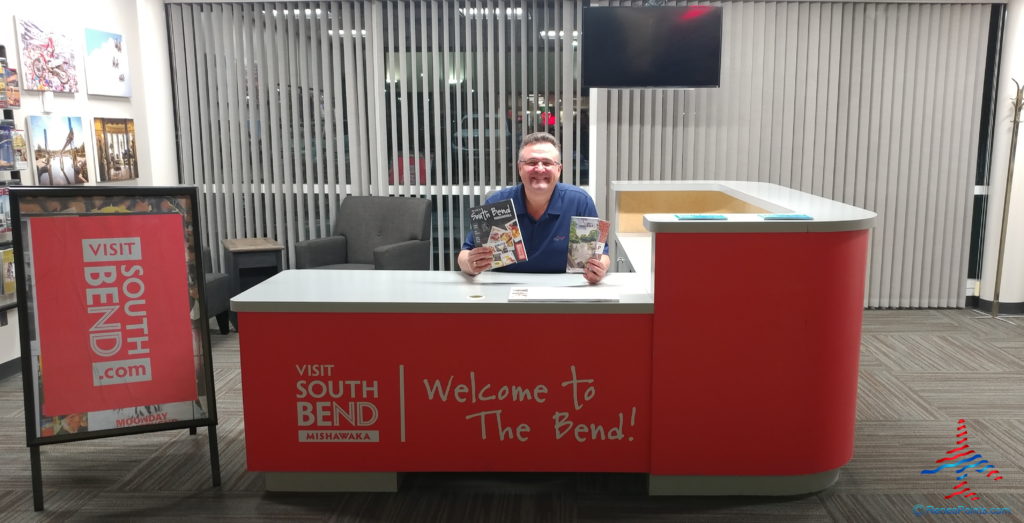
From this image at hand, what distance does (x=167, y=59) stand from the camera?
6.05m

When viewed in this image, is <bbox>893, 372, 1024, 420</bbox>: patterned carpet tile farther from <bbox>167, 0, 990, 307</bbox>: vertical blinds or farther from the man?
the man

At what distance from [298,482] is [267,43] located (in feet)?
13.4

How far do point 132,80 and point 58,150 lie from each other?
1.10 metres

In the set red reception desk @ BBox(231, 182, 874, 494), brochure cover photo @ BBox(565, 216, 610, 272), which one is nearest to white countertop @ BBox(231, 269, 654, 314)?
red reception desk @ BBox(231, 182, 874, 494)

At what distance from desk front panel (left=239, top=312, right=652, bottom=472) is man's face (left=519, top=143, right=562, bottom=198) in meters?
0.76

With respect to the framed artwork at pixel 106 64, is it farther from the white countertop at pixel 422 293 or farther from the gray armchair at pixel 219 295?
the white countertop at pixel 422 293

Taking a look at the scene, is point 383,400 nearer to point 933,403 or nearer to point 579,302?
point 579,302

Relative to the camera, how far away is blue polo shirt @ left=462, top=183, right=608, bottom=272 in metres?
3.38

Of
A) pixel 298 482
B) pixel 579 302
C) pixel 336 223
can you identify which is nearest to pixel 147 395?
pixel 298 482

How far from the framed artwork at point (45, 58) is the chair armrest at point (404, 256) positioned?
211 cm

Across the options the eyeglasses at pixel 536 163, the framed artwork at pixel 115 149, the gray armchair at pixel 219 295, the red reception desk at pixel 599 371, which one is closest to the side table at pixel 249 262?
the gray armchair at pixel 219 295

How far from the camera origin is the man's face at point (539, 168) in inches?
129

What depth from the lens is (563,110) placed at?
6020 mm

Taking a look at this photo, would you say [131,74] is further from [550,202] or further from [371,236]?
[550,202]
